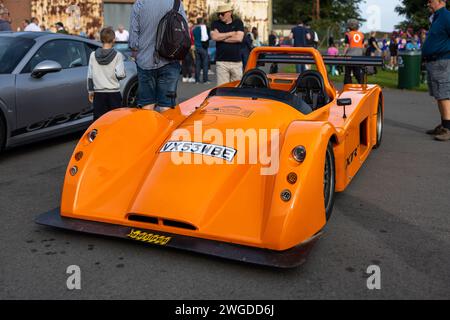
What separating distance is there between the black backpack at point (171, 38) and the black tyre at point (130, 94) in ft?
6.85

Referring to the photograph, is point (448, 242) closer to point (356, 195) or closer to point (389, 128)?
point (356, 195)

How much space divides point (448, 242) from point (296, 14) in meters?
68.7

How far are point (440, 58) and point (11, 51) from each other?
5632 mm

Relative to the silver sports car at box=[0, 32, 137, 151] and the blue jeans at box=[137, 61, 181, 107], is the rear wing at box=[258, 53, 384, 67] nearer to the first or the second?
the blue jeans at box=[137, 61, 181, 107]

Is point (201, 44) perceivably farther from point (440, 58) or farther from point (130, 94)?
point (440, 58)

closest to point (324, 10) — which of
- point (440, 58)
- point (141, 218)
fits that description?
point (440, 58)

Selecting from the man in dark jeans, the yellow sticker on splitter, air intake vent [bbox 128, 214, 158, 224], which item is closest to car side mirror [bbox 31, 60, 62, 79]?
air intake vent [bbox 128, 214, 158, 224]

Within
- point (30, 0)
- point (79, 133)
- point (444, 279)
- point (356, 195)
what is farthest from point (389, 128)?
point (30, 0)

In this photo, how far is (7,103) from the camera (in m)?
6.10

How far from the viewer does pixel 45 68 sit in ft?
20.6

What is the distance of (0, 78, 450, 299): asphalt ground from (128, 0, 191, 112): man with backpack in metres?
1.61

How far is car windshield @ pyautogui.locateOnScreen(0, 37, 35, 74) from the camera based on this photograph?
6.40m

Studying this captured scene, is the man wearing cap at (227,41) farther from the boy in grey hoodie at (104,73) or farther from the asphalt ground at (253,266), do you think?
the asphalt ground at (253,266)

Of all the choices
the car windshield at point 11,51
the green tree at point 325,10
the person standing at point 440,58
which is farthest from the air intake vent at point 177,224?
the green tree at point 325,10
